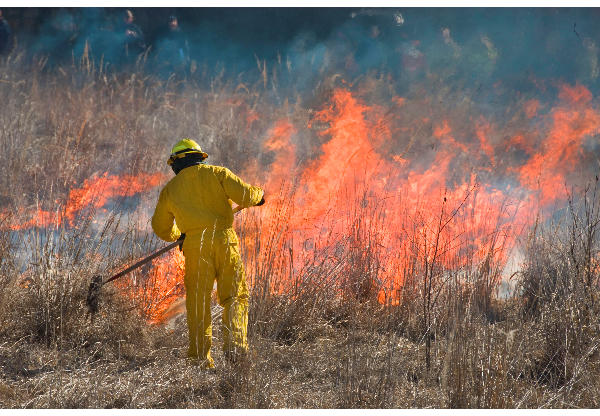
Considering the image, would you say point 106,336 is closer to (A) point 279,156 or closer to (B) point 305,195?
(B) point 305,195

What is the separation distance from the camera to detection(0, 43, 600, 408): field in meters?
2.42

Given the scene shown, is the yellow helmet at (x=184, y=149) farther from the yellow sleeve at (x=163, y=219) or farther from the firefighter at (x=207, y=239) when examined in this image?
the yellow sleeve at (x=163, y=219)

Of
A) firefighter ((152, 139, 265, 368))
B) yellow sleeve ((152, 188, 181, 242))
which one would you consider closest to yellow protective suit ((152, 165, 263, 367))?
firefighter ((152, 139, 265, 368))

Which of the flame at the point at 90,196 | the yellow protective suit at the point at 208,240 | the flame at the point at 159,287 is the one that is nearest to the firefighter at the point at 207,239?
the yellow protective suit at the point at 208,240

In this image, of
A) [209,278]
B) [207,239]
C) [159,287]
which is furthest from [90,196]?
[209,278]

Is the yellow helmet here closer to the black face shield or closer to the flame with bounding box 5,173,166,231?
the black face shield

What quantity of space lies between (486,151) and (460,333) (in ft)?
17.7

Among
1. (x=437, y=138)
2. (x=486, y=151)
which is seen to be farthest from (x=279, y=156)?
(x=486, y=151)

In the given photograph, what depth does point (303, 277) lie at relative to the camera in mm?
4230

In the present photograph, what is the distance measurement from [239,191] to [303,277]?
1237mm

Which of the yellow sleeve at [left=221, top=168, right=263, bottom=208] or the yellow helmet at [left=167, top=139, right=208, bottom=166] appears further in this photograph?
the yellow helmet at [left=167, top=139, right=208, bottom=166]

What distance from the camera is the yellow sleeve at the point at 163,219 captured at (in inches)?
144

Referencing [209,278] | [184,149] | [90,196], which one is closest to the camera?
[209,278]

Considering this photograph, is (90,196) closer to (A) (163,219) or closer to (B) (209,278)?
(A) (163,219)
